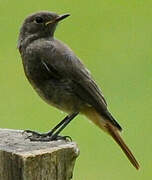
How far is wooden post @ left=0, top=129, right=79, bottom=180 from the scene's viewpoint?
4738 millimetres

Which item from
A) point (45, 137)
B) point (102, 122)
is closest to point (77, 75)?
point (102, 122)

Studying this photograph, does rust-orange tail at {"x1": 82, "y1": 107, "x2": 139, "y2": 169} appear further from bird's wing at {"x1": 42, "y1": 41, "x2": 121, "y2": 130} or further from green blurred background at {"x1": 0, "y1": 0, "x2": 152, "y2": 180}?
green blurred background at {"x1": 0, "y1": 0, "x2": 152, "y2": 180}

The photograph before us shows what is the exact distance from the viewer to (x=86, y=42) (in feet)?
42.7

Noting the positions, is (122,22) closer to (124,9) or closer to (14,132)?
(124,9)

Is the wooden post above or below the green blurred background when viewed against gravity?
above

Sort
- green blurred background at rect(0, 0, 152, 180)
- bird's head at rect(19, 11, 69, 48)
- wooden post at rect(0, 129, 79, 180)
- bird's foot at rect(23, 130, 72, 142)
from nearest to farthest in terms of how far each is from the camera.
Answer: wooden post at rect(0, 129, 79, 180) → bird's foot at rect(23, 130, 72, 142) → bird's head at rect(19, 11, 69, 48) → green blurred background at rect(0, 0, 152, 180)

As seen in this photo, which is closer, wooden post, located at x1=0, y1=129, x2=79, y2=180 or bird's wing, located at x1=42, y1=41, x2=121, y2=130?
wooden post, located at x1=0, y1=129, x2=79, y2=180

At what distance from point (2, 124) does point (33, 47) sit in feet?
12.7

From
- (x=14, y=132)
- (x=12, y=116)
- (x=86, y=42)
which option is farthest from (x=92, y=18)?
(x=14, y=132)

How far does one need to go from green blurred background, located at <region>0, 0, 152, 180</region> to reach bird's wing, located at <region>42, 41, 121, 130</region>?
274 centimetres

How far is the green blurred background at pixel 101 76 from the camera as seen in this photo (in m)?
9.74

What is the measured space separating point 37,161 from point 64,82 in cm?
156

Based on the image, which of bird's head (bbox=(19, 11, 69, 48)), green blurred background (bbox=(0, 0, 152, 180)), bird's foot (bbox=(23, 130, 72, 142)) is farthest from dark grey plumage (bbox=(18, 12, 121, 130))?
green blurred background (bbox=(0, 0, 152, 180))

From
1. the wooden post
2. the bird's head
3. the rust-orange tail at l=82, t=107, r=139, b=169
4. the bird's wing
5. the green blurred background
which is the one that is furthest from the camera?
the green blurred background
